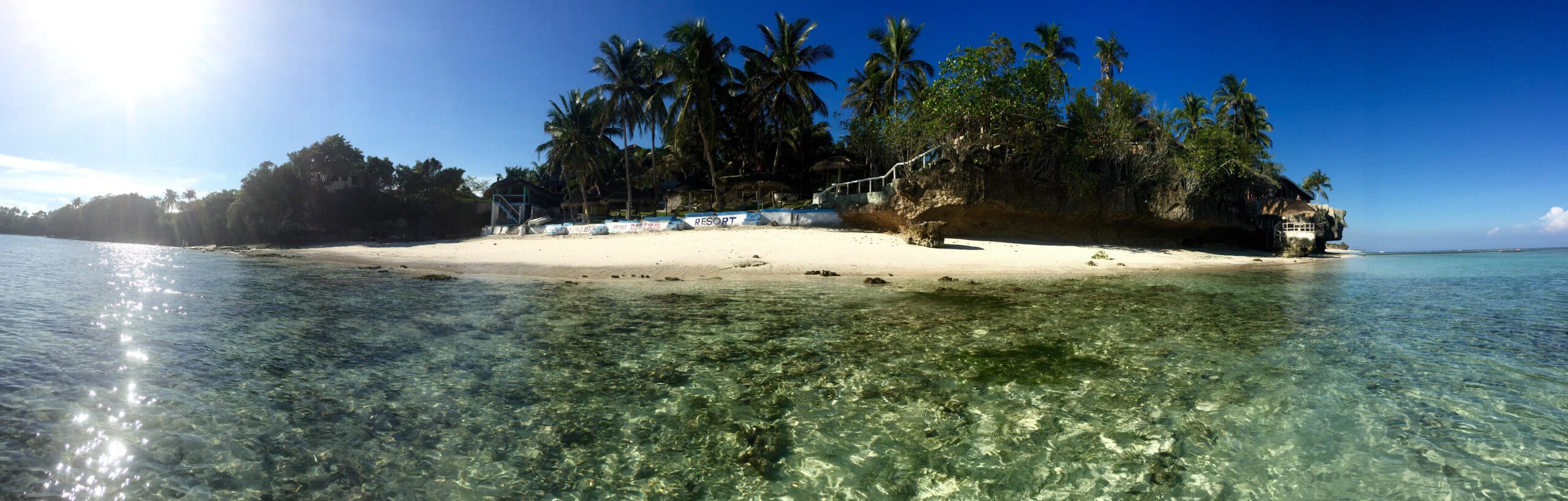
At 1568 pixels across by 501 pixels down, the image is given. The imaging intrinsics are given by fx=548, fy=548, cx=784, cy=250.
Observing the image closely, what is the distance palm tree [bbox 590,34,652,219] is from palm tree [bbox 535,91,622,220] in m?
0.87

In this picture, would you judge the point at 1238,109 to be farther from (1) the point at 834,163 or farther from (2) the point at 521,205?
(2) the point at 521,205

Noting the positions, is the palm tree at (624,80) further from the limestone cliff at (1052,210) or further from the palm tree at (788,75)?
the limestone cliff at (1052,210)

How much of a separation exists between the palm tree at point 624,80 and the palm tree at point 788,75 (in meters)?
6.97

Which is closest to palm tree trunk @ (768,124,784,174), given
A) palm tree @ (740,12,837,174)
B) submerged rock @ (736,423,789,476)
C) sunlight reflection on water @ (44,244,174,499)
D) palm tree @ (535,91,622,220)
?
palm tree @ (740,12,837,174)

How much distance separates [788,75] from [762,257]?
20594mm

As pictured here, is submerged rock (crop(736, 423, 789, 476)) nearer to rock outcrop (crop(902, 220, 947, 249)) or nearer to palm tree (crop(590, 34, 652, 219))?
rock outcrop (crop(902, 220, 947, 249))

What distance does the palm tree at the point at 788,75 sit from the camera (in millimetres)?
35000

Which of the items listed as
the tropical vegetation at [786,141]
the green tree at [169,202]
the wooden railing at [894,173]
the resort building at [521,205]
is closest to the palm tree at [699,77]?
the tropical vegetation at [786,141]

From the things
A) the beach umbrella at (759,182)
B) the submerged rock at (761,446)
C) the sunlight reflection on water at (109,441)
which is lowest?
the submerged rock at (761,446)

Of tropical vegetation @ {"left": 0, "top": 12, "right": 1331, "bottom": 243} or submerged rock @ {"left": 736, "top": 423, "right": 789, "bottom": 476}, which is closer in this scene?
submerged rock @ {"left": 736, "top": 423, "right": 789, "bottom": 476}

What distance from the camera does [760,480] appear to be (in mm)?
2846

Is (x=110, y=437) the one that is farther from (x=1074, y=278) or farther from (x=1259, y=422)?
(x=1074, y=278)

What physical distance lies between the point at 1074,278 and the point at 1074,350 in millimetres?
10042

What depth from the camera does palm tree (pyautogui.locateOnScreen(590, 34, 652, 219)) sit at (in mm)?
35938
